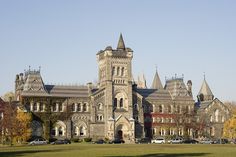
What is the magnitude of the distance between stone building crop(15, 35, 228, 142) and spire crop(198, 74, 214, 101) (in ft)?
45.9

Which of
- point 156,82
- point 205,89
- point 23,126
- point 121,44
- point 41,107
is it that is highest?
point 121,44


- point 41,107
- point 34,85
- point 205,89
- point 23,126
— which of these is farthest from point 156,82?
point 23,126

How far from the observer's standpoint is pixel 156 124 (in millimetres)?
107125

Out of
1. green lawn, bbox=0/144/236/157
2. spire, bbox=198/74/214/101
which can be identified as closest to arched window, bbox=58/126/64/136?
green lawn, bbox=0/144/236/157

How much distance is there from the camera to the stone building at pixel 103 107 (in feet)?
319

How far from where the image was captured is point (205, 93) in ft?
400

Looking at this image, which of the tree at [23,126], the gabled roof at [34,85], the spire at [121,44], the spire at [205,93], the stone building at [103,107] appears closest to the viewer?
the tree at [23,126]

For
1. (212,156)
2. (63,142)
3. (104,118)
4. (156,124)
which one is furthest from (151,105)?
(212,156)

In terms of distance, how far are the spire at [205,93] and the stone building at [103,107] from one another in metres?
14.0

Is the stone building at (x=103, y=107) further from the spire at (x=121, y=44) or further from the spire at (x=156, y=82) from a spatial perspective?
the spire at (x=156, y=82)

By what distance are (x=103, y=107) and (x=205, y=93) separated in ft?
107

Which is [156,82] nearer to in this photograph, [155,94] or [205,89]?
[205,89]

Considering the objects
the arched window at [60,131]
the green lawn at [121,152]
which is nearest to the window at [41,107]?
the arched window at [60,131]

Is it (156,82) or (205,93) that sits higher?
(156,82)
